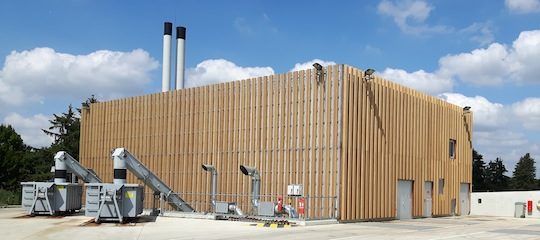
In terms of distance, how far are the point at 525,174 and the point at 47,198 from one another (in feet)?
286

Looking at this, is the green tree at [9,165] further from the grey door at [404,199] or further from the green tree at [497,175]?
the green tree at [497,175]

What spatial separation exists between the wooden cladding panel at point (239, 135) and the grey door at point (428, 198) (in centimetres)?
852

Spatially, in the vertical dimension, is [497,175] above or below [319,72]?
below

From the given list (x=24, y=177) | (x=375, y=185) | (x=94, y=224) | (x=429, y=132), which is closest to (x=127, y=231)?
(x=94, y=224)

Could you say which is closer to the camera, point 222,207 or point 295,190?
point 295,190

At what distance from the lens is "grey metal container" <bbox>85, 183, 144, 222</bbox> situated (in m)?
26.3

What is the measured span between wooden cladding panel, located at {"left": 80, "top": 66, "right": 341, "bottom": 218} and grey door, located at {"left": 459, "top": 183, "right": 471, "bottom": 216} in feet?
46.2

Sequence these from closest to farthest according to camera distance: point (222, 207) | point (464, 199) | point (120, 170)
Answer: point (120, 170) → point (222, 207) → point (464, 199)

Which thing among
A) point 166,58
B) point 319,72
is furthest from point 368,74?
point 166,58

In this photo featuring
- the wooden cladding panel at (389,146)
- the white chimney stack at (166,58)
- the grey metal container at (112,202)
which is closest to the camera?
the grey metal container at (112,202)

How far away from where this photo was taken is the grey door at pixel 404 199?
3159cm

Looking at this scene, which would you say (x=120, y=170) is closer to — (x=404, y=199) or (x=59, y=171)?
(x=59, y=171)

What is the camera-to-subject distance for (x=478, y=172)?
9050 cm

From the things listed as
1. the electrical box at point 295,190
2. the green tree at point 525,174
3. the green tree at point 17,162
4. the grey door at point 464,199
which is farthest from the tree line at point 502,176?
the electrical box at point 295,190
